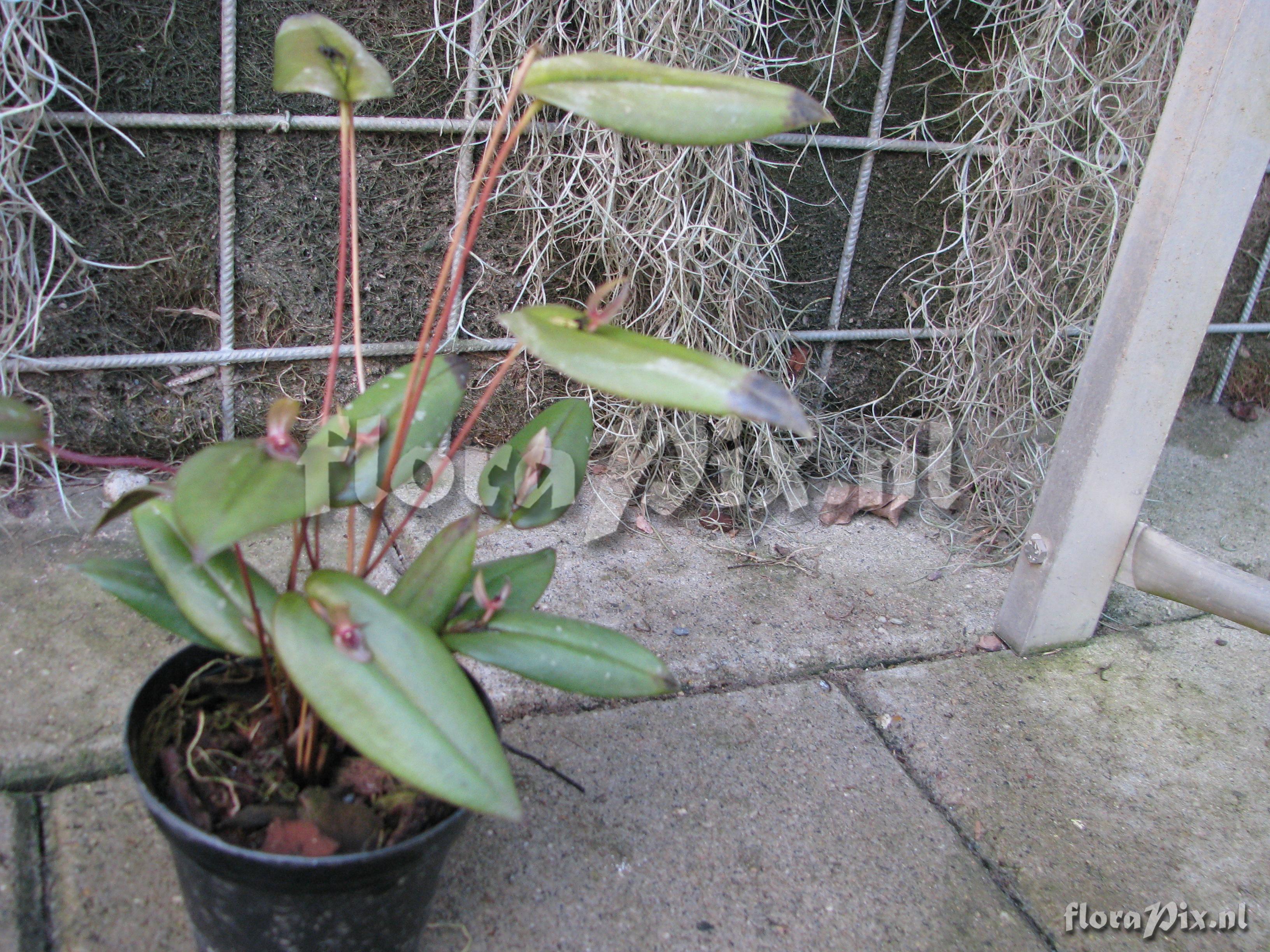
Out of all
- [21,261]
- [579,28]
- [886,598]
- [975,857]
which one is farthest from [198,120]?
[975,857]

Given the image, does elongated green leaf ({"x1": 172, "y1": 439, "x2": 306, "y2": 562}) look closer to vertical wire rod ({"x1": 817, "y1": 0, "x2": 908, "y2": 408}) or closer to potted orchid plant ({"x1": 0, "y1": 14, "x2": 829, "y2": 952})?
potted orchid plant ({"x1": 0, "y1": 14, "x2": 829, "y2": 952})

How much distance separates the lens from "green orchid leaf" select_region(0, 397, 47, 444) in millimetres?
781

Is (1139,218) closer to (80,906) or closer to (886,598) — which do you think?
(886,598)

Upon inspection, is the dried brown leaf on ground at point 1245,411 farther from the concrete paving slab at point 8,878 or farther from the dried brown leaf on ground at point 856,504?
the concrete paving slab at point 8,878

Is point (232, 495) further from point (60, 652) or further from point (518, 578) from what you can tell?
point (60, 652)

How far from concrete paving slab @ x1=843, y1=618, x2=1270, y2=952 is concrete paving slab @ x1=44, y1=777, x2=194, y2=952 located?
3.10 feet

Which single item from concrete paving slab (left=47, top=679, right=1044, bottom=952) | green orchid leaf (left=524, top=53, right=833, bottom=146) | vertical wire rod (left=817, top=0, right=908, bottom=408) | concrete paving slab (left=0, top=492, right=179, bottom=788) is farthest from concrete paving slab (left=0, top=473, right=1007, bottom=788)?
green orchid leaf (left=524, top=53, right=833, bottom=146)

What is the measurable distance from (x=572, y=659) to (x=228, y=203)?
3.76ft

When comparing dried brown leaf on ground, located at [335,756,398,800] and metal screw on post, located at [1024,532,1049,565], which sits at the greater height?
metal screw on post, located at [1024,532,1049,565]

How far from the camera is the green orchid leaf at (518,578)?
0.95 meters

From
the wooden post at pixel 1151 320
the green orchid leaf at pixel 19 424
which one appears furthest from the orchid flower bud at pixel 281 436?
the wooden post at pixel 1151 320

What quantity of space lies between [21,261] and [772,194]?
4.29 feet
